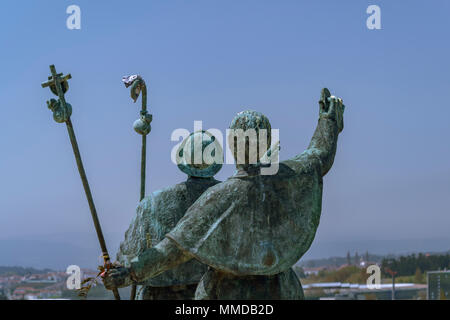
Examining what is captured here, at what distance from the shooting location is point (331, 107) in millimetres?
8555

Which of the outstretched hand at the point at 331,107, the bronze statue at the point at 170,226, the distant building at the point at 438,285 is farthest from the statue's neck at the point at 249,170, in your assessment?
the distant building at the point at 438,285

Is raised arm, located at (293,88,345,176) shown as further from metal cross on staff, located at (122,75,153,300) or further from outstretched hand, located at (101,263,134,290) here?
metal cross on staff, located at (122,75,153,300)

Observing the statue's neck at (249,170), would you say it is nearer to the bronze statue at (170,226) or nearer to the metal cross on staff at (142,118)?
the bronze statue at (170,226)

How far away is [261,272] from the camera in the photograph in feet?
24.8

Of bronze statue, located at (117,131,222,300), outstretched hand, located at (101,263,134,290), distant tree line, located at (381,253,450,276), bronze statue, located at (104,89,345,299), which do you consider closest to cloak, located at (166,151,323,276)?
bronze statue, located at (104,89,345,299)

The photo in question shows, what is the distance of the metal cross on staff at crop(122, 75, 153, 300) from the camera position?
32.4ft

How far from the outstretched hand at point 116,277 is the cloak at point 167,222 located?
190 centimetres

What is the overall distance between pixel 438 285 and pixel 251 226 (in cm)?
7502

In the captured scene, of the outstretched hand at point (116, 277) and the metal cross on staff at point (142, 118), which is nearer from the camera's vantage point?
the outstretched hand at point (116, 277)

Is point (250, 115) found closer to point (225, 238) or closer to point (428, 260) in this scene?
point (225, 238)

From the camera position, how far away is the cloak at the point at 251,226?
756 centimetres

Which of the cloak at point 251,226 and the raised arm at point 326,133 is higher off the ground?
the raised arm at point 326,133

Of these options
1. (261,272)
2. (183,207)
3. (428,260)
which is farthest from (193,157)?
(428,260)
